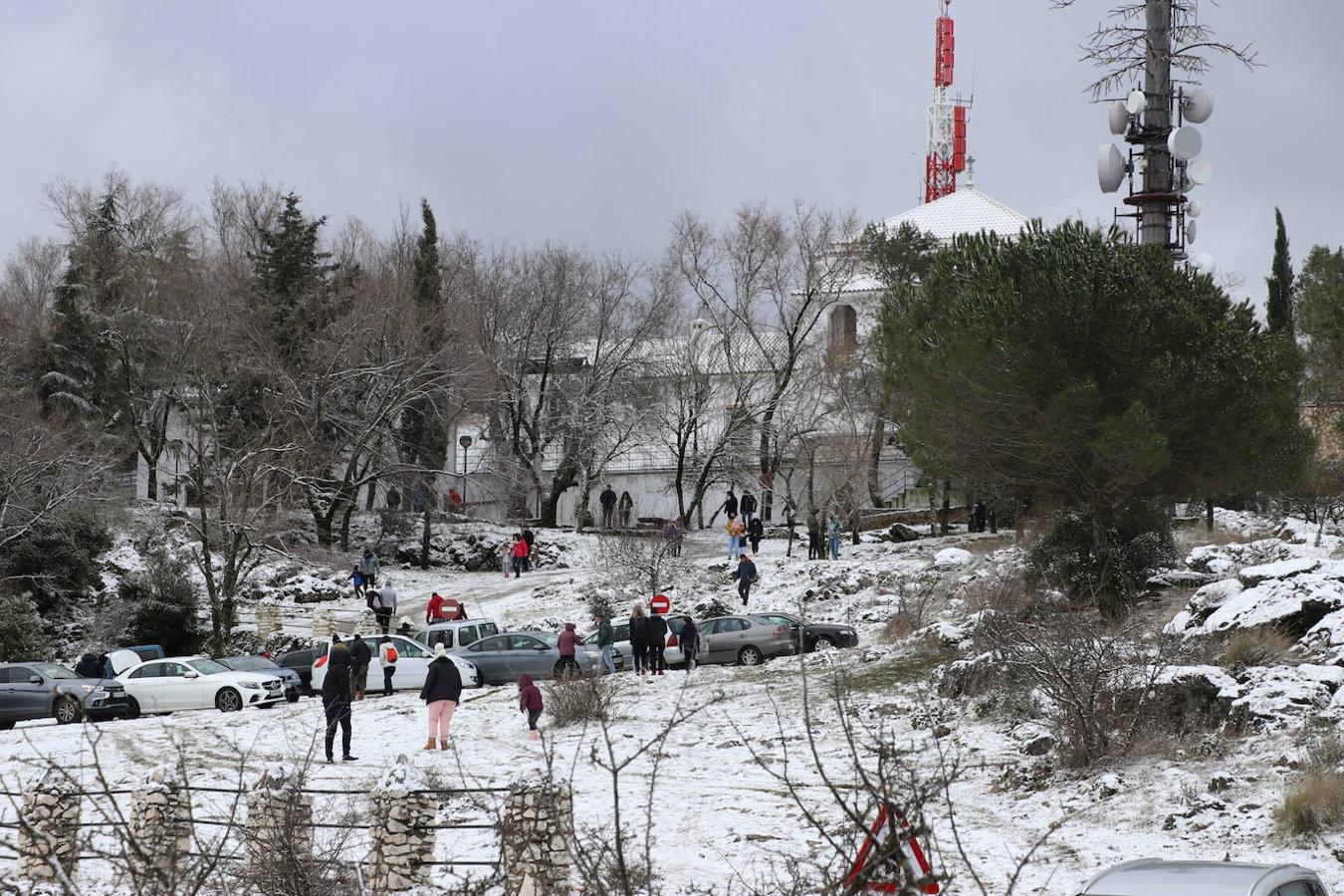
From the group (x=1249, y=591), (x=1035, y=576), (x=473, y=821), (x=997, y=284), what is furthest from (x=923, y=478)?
(x=473, y=821)

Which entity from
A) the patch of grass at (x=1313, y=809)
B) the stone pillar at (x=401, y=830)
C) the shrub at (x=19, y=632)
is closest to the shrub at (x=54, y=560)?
the shrub at (x=19, y=632)

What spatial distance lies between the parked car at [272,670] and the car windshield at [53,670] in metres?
2.79

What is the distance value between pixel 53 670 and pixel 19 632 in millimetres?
9245

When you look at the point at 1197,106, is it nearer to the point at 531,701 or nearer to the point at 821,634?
the point at 821,634

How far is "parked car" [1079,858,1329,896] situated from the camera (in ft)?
26.4

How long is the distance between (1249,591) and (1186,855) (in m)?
8.56

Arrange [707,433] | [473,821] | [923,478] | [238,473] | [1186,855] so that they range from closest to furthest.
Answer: [1186,855], [473,821], [923,478], [238,473], [707,433]

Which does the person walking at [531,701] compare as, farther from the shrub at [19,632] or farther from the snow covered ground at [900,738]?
the shrub at [19,632]

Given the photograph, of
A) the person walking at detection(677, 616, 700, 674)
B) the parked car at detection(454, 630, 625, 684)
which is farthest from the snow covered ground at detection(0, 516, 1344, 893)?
the parked car at detection(454, 630, 625, 684)

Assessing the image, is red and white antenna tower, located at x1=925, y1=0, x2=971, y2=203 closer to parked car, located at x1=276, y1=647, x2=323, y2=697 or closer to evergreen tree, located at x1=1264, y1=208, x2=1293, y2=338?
evergreen tree, located at x1=1264, y1=208, x2=1293, y2=338

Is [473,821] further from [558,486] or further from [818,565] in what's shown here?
[558,486]

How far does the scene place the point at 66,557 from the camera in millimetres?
40188

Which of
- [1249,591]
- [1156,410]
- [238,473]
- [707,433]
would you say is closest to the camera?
[1249,591]

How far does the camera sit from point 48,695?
85.3ft
